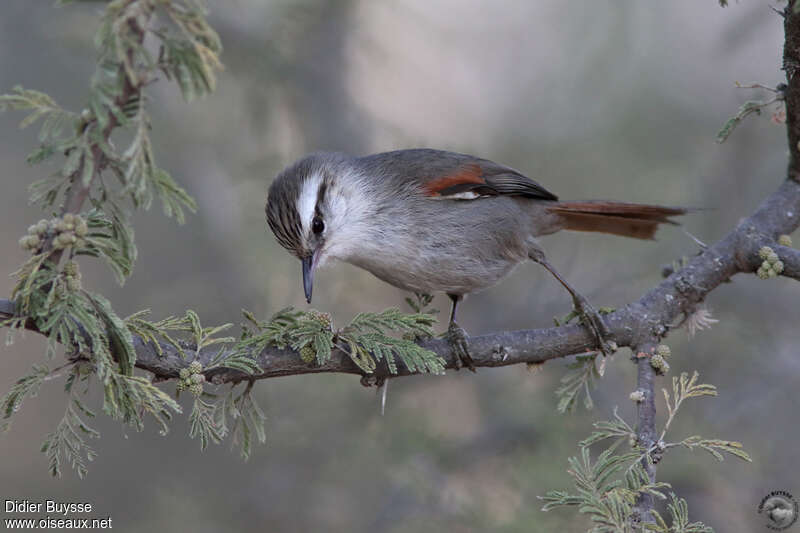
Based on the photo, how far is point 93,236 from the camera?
2.43m

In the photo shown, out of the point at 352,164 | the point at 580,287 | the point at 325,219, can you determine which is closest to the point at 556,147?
the point at 580,287

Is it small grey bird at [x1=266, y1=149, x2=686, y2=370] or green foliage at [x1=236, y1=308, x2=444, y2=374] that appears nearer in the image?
green foliage at [x1=236, y1=308, x2=444, y2=374]

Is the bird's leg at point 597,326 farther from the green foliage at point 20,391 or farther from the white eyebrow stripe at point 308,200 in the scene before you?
the green foliage at point 20,391

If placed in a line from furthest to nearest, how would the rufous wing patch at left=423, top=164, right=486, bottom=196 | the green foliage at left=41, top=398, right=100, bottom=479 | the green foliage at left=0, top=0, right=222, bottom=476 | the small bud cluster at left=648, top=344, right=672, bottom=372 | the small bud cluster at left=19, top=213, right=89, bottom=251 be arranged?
the rufous wing patch at left=423, top=164, right=486, bottom=196 < the small bud cluster at left=648, top=344, right=672, bottom=372 < the green foliage at left=41, top=398, right=100, bottom=479 < the small bud cluster at left=19, top=213, right=89, bottom=251 < the green foliage at left=0, top=0, right=222, bottom=476

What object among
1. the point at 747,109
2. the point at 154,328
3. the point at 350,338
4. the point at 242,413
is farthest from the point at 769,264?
the point at 154,328

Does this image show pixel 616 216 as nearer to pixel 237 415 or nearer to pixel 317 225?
pixel 317 225

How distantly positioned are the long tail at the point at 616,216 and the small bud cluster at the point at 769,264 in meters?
0.95

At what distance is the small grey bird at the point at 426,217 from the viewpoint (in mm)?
4199

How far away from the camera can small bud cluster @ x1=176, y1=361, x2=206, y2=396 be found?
2744mm

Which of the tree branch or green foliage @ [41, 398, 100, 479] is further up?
the tree branch

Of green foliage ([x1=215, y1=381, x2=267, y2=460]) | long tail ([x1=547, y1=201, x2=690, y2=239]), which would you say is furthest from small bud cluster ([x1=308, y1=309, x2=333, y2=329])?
long tail ([x1=547, y1=201, x2=690, y2=239])

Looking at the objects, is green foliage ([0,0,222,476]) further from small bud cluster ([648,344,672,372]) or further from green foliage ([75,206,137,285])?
small bud cluster ([648,344,672,372])

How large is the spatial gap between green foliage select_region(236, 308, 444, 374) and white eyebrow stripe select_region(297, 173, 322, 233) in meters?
1.13

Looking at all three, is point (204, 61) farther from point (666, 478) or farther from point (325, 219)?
point (666, 478)
